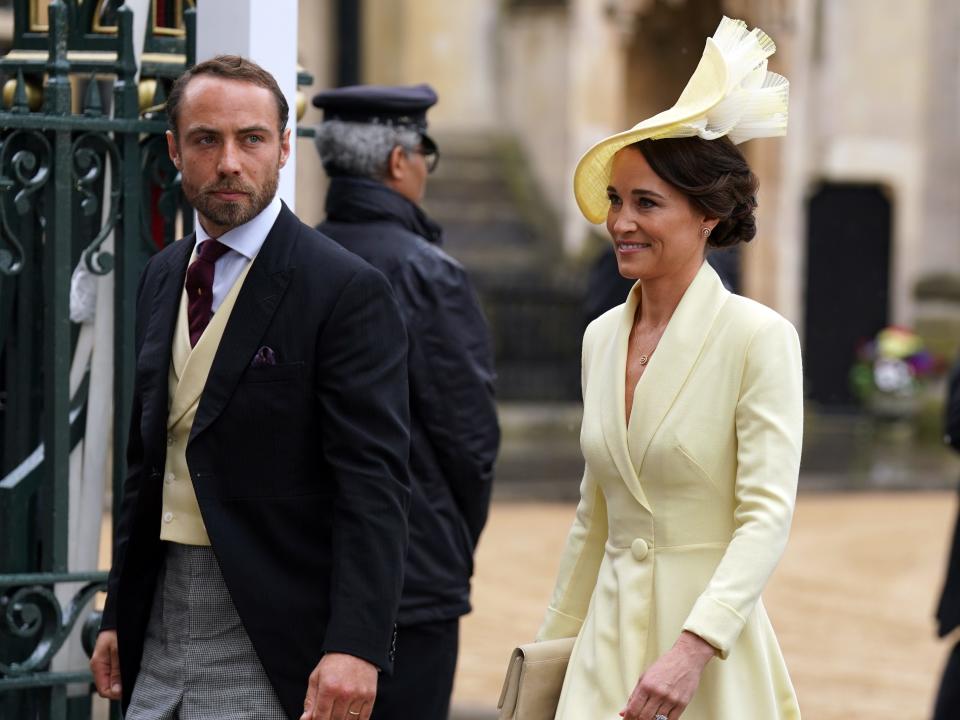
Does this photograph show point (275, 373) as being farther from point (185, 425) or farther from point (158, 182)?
point (158, 182)

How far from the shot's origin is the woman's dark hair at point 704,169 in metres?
3.35

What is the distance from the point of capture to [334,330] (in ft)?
11.2

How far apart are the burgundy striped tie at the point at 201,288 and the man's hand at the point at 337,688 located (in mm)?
621

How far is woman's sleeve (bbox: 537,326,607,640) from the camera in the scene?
139 inches

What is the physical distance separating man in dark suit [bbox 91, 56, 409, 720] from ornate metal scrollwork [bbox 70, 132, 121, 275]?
893 mm

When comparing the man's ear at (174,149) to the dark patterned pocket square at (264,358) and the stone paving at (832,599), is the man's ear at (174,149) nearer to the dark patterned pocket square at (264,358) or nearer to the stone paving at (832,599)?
the dark patterned pocket square at (264,358)

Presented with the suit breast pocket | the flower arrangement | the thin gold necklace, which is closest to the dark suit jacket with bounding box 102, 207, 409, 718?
the suit breast pocket

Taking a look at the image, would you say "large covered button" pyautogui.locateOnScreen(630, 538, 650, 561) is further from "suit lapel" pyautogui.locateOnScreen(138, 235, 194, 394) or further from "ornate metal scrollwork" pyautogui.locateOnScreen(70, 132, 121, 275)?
"ornate metal scrollwork" pyautogui.locateOnScreen(70, 132, 121, 275)

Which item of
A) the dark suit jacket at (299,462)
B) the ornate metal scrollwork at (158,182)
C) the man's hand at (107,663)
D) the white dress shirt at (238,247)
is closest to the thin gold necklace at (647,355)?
the dark suit jacket at (299,462)

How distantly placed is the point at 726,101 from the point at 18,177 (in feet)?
5.46

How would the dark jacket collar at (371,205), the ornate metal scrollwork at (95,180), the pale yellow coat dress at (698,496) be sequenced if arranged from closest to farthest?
the pale yellow coat dress at (698,496)
the ornate metal scrollwork at (95,180)
the dark jacket collar at (371,205)

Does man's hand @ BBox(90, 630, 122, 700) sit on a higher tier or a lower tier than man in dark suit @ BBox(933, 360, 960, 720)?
higher

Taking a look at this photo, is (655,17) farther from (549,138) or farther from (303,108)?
(303,108)

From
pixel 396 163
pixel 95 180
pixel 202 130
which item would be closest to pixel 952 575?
pixel 396 163
